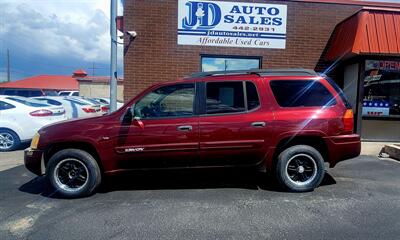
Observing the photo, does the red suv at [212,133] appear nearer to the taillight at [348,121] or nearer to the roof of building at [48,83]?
the taillight at [348,121]

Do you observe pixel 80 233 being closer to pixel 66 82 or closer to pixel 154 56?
pixel 154 56

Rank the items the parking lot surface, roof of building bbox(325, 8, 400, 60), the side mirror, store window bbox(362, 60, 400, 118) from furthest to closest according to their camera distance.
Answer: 1. store window bbox(362, 60, 400, 118)
2. roof of building bbox(325, 8, 400, 60)
3. the side mirror
4. the parking lot surface

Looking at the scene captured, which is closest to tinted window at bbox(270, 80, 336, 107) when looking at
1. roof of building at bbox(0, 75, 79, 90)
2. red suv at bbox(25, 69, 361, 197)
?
red suv at bbox(25, 69, 361, 197)

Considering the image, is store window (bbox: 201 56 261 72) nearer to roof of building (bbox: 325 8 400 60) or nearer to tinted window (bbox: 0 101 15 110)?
roof of building (bbox: 325 8 400 60)

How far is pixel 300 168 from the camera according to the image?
5.46 m

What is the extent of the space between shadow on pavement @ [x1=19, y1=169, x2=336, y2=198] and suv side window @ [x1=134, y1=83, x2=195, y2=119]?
0.94 metres

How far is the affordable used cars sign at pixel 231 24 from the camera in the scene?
966 centimetres

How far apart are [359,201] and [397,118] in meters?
5.32

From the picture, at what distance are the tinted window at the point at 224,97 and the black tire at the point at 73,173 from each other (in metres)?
2.02

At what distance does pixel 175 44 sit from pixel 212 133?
529cm

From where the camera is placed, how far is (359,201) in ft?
16.5

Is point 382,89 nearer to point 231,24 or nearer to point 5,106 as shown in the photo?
point 231,24

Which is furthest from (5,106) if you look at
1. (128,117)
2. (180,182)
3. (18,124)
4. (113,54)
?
(180,182)

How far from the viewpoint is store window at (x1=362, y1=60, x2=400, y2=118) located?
29.3 ft
